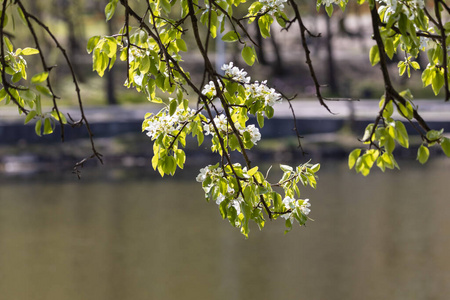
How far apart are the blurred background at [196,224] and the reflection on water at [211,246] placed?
0.03 m

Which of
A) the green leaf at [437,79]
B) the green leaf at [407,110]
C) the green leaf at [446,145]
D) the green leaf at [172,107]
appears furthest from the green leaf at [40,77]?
the green leaf at [437,79]

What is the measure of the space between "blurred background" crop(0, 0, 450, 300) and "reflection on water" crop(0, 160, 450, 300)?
0.10 feet

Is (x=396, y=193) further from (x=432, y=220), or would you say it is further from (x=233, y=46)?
(x=233, y=46)

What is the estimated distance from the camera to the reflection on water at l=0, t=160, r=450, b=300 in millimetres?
14125

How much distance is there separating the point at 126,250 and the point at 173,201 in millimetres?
4019

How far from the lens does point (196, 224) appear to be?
1814cm

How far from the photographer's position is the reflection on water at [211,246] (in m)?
14.1

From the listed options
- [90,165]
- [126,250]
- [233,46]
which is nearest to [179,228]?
[126,250]

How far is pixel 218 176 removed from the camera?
2.89m

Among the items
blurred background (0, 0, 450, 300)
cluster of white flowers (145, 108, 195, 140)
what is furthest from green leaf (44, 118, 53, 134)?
blurred background (0, 0, 450, 300)

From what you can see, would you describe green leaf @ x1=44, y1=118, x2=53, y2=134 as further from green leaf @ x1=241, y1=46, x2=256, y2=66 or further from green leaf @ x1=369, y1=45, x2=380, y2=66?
green leaf @ x1=369, y1=45, x2=380, y2=66

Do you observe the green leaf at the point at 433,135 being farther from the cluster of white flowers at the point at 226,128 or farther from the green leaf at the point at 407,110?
the cluster of white flowers at the point at 226,128

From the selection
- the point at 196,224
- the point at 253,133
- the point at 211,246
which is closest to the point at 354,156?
the point at 253,133

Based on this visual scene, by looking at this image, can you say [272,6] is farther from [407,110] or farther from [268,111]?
[407,110]
